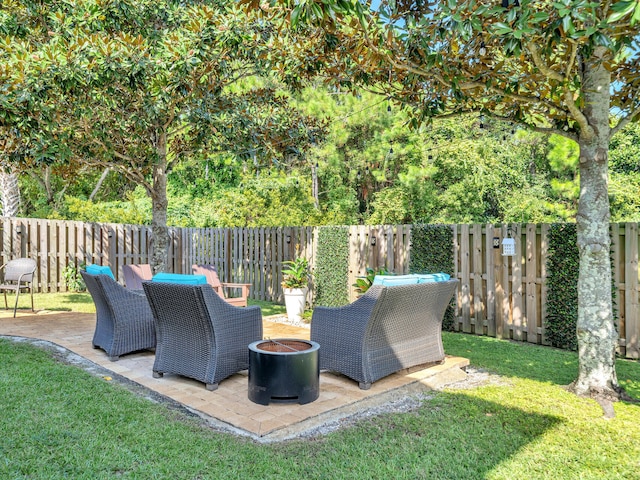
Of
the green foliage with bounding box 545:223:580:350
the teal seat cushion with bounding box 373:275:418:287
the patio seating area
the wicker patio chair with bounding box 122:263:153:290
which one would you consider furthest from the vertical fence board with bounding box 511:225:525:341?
the wicker patio chair with bounding box 122:263:153:290

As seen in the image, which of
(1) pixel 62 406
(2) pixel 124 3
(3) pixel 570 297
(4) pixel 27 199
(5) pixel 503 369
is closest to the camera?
(1) pixel 62 406

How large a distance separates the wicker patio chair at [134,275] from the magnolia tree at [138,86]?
60 centimetres

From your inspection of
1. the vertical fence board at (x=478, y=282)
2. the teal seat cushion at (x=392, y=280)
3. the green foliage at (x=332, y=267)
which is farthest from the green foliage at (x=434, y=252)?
the teal seat cushion at (x=392, y=280)

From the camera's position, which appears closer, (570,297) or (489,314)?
(570,297)

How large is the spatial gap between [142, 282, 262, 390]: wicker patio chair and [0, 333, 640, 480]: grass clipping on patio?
46 cm

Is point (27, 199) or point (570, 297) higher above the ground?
point (27, 199)

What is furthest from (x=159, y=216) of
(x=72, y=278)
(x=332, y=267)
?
(x=72, y=278)

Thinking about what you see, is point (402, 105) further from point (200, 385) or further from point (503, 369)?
point (200, 385)

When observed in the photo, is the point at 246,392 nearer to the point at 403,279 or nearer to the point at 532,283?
the point at 403,279

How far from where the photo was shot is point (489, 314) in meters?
6.51

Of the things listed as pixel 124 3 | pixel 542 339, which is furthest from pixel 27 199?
pixel 542 339

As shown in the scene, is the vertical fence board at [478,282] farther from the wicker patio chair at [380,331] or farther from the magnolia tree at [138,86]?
the magnolia tree at [138,86]

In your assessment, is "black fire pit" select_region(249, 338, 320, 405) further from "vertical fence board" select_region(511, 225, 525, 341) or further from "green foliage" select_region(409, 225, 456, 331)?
"green foliage" select_region(409, 225, 456, 331)

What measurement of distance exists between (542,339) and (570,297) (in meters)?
0.68
